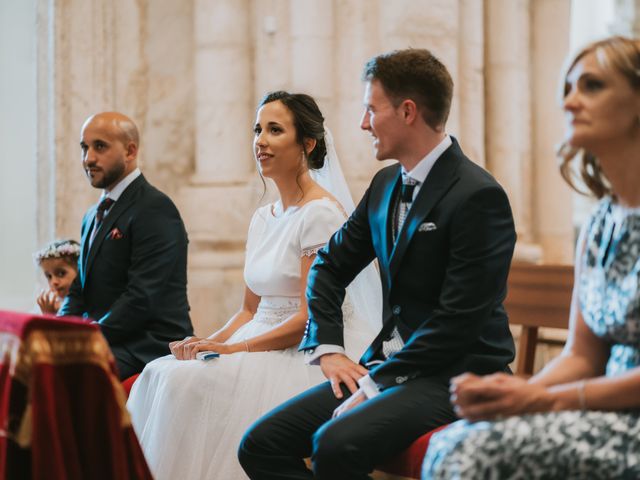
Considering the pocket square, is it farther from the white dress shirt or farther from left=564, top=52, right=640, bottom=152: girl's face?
the white dress shirt

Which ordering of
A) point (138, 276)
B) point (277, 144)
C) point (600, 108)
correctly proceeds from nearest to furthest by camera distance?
1. point (600, 108)
2. point (277, 144)
3. point (138, 276)

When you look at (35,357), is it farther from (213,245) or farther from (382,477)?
(213,245)

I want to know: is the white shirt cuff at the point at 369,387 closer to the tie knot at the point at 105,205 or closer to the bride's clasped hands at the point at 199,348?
the bride's clasped hands at the point at 199,348

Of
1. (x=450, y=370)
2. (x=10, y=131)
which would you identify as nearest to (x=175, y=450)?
(x=450, y=370)

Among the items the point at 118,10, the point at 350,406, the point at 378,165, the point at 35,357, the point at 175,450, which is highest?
the point at 118,10

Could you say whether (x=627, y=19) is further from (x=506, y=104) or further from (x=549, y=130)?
(x=506, y=104)

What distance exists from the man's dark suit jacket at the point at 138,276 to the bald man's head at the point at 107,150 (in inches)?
4.3

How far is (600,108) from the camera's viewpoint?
104 inches

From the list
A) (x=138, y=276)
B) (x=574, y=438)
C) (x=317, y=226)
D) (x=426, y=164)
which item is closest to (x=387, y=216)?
(x=426, y=164)

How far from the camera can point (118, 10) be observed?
7.01 m

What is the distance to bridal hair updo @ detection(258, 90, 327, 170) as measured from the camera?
4.42 meters

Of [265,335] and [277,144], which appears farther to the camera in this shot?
[277,144]

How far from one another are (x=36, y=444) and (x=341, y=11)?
4620 millimetres

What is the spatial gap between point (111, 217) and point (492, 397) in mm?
2845
